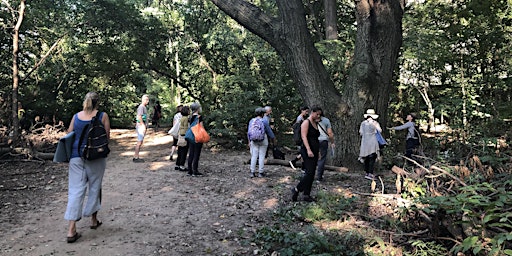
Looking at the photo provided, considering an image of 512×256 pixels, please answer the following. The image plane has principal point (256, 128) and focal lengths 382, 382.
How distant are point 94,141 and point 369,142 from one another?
6.01 meters

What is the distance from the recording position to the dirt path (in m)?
4.75

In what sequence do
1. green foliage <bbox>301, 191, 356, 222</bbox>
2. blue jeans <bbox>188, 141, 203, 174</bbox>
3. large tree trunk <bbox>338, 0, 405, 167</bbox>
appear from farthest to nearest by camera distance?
large tree trunk <bbox>338, 0, 405, 167</bbox> → blue jeans <bbox>188, 141, 203, 174</bbox> → green foliage <bbox>301, 191, 356, 222</bbox>

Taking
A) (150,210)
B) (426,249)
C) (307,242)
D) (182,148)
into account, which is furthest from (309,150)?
(182,148)

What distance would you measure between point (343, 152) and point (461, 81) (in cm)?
834

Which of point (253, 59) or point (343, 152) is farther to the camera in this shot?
point (253, 59)

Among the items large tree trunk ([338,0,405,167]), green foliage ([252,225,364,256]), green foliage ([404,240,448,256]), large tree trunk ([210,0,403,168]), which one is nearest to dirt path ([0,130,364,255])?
green foliage ([252,225,364,256])

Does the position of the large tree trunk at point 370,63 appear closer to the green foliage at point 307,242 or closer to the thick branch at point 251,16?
the thick branch at point 251,16

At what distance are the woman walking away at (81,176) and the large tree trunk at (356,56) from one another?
5.58m

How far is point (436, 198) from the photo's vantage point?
4367 mm

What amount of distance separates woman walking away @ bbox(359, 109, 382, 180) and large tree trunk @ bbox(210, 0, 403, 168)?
29.9 inches

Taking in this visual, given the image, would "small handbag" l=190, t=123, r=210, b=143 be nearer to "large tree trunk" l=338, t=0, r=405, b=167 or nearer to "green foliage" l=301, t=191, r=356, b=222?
"green foliage" l=301, t=191, r=356, b=222

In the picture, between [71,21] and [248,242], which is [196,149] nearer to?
[248,242]

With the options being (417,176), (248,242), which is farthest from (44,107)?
(417,176)

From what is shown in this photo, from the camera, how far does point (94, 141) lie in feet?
15.7
